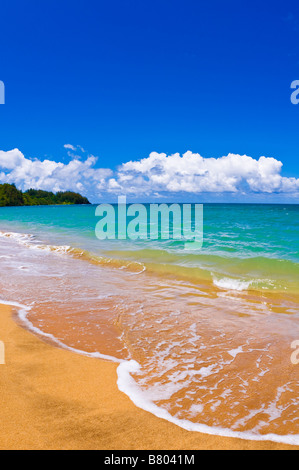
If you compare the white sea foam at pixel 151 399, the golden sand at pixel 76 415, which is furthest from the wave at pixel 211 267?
the golden sand at pixel 76 415

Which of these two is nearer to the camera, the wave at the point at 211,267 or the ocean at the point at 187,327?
the ocean at the point at 187,327

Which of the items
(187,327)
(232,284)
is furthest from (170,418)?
(232,284)

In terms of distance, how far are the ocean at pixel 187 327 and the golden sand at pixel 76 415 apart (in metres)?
0.16

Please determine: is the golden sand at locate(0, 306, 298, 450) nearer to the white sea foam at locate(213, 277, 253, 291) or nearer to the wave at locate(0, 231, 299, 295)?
the white sea foam at locate(213, 277, 253, 291)

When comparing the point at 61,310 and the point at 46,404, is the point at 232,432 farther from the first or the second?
the point at 61,310

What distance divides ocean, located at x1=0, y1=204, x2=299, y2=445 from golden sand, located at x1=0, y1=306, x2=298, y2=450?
0.16 metres

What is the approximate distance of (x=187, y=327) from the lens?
17.1 ft

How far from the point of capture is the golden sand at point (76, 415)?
236 cm

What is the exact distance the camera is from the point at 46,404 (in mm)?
2812

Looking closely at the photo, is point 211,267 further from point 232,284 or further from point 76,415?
point 76,415

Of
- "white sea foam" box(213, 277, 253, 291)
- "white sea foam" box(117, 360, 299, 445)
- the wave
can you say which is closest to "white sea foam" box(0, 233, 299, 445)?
"white sea foam" box(117, 360, 299, 445)

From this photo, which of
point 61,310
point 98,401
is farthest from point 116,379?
point 61,310

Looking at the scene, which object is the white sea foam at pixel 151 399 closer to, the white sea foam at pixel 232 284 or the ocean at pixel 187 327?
the ocean at pixel 187 327

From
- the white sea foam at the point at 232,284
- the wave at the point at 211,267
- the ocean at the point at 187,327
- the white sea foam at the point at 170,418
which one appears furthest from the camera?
the wave at the point at 211,267
